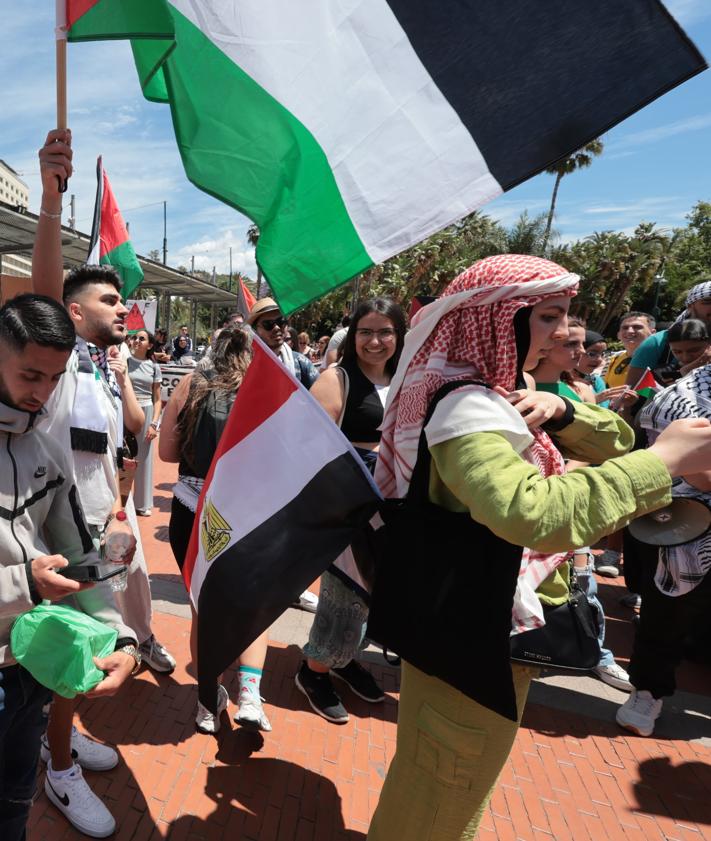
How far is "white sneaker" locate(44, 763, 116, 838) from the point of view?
2133 millimetres

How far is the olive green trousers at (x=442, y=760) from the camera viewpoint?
5.03 feet

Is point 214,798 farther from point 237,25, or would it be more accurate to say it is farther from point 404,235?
point 237,25

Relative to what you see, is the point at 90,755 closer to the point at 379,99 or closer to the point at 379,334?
the point at 379,334

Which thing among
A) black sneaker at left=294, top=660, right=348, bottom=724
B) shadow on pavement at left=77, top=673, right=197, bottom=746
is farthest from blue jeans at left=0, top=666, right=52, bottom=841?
black sneaker at left=294, top=660, right=348, bottom=724

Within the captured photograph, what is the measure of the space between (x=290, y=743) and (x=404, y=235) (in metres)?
2.42

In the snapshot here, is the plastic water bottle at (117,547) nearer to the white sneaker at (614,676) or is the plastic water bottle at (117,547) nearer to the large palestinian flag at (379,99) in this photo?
the large palestinian flag at (379,99)

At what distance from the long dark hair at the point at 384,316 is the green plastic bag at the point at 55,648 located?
195 cm

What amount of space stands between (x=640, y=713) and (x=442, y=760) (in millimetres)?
2167

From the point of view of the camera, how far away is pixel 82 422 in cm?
224

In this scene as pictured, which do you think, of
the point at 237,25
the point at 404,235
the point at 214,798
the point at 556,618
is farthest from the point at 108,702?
the point at 237,25

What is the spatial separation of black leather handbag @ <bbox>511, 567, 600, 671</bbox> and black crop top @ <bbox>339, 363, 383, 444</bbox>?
4.43 ft

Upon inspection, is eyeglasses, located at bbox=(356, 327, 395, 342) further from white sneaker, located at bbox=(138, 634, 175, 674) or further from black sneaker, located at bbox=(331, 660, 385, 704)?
white sneaker, located at bbox=(138, 634, 175, 674)

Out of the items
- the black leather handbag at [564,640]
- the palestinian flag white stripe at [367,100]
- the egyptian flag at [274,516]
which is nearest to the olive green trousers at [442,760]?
the black leather handbag at [564,640]

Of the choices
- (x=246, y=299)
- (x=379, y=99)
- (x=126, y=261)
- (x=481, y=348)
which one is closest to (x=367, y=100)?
(x=379, y=99)
